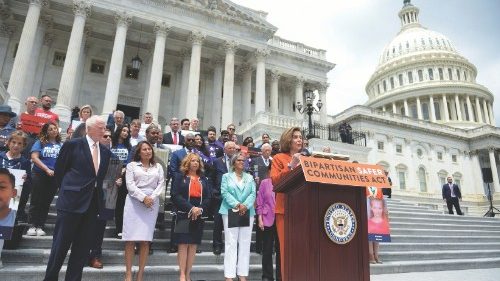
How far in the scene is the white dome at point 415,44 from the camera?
255ft

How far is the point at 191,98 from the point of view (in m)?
24.3

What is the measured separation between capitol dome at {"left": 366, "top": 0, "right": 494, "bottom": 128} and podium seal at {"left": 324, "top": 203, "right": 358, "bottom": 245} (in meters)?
68.7

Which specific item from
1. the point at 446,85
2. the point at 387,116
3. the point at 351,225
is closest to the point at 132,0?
the point at 351,225

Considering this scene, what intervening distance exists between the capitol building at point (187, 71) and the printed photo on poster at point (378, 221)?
11.4 metres

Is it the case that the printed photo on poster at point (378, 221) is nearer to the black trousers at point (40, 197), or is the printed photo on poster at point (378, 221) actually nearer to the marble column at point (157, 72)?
the black trousers at point (40, 197)

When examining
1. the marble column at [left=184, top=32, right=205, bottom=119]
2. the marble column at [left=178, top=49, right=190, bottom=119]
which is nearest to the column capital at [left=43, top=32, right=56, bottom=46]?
the marble column at [left=178, top=49, right=190, bottom=119]

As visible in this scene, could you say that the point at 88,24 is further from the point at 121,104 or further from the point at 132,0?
the point at 121,104

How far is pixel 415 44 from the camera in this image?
79375 mm

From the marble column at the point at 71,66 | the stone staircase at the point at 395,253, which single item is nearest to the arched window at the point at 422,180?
the stone staircase at the point at 395,253

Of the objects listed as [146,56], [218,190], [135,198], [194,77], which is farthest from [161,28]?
[135,198]

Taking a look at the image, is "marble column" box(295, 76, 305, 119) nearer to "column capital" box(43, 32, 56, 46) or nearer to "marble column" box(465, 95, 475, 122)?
"column capital" box(43, 32, 56, 46)

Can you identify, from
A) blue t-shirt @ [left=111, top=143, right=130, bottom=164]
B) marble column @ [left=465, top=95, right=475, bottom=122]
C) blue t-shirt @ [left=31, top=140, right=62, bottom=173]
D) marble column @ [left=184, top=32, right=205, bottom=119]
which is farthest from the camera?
marble column @ [left=465, top=95, right=475, bottom=122]

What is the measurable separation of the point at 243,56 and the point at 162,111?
8.95m

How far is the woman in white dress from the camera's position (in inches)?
191
